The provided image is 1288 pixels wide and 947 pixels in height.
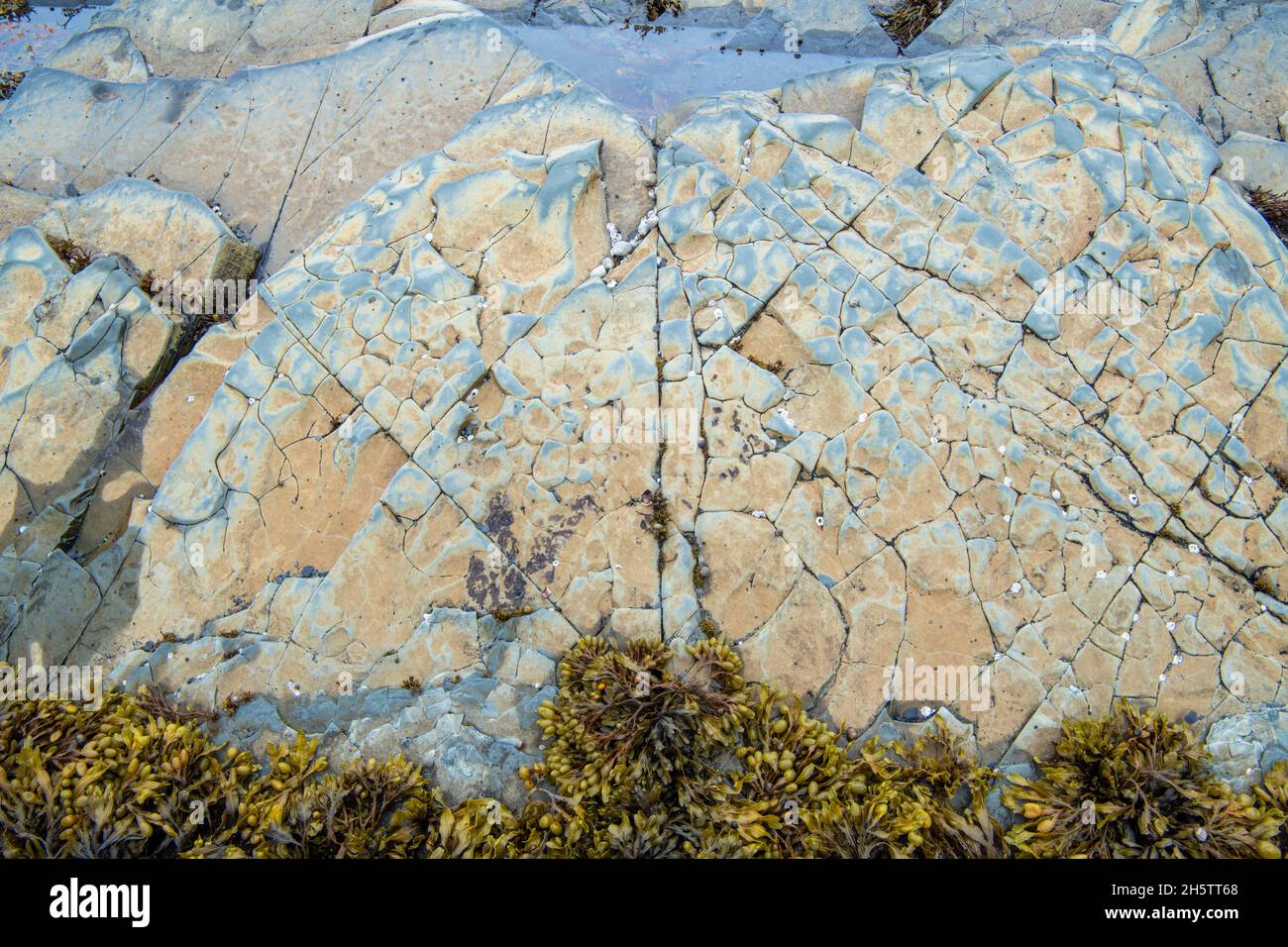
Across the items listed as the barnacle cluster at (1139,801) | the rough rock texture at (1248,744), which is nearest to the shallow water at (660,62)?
the barnacle cluster at (1139,801)

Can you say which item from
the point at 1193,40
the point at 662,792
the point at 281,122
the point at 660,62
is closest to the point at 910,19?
the point at 1193,40

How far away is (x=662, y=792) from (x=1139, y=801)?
382 centimetres

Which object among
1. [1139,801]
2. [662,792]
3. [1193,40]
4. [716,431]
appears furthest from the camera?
[1193,40]

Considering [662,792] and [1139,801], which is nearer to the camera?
[1139,801]

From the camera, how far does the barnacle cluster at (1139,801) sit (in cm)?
555

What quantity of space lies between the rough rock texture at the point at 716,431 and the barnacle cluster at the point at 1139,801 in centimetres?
31

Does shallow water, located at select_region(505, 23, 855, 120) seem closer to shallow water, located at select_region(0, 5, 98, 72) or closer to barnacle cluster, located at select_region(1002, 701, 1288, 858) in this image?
shallow water, located at select_region(0, 5, 98, 72)

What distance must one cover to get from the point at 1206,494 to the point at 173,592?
31.8 ft

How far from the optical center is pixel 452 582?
657 centimetres

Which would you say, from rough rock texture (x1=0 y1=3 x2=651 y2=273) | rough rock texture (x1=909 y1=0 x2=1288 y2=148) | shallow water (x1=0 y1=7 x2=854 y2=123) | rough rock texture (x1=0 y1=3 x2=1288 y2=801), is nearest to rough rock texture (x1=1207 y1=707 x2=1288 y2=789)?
rough rock texture (x1=0 y1=3 x2=1288 y2=801)

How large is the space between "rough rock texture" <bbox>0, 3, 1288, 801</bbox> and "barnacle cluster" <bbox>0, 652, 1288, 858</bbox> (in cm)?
30

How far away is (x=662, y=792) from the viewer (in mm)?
5965

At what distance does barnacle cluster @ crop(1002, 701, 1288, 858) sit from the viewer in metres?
5.55

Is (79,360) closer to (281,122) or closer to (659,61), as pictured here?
(281,122)
